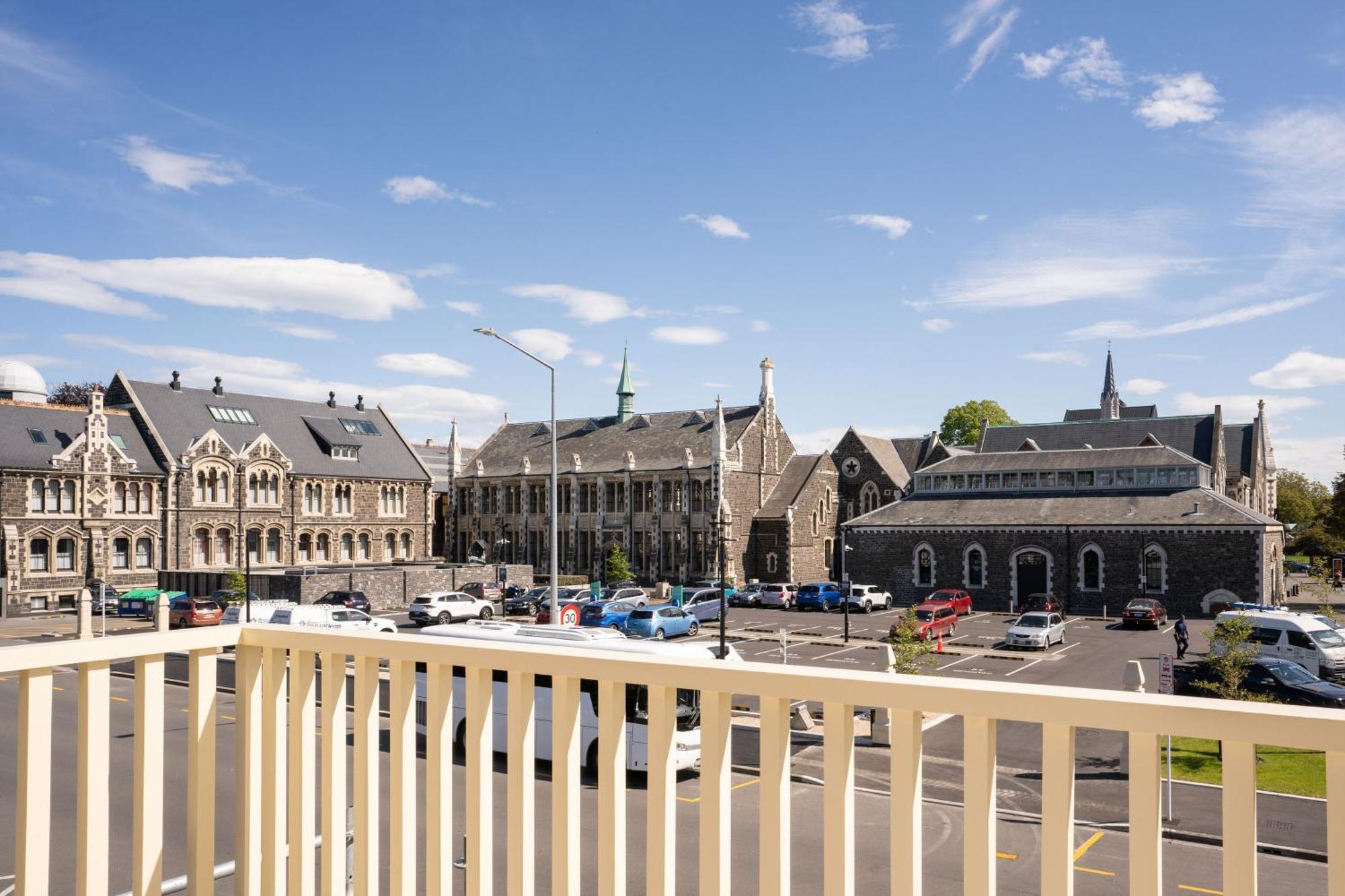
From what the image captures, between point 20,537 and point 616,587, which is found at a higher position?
point 20,537

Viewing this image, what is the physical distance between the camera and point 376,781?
10.3 ft

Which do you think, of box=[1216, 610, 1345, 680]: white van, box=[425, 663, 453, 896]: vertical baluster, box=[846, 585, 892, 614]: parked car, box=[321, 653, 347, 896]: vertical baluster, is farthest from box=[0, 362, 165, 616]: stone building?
box=[425, 663, 453, 896]: vertical baluster

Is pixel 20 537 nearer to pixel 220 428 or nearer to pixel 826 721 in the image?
pixel 220 428

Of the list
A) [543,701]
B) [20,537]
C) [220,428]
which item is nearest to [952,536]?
[220,428]

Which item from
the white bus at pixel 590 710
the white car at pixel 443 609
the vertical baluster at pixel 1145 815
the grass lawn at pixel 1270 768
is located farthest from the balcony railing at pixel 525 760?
the white car at pixel 443 609

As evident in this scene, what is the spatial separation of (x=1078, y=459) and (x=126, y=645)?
50.6 m

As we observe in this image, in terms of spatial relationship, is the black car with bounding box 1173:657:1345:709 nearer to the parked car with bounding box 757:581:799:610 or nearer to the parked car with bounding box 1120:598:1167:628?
the parked car with bounding box 1120:598:1167:628

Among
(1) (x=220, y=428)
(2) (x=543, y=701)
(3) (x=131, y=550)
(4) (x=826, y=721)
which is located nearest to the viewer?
(4) (x=826, y=721)

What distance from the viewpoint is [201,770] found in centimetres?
321

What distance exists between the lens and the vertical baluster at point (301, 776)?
10.3 feet

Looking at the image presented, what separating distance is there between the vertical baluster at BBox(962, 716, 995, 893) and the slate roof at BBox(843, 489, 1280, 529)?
45.2 meters

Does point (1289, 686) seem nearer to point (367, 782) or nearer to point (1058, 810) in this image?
point (1058, 810)

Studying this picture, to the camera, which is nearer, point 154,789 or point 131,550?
point 154,789

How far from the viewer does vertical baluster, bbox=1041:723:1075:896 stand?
85.0 inches
